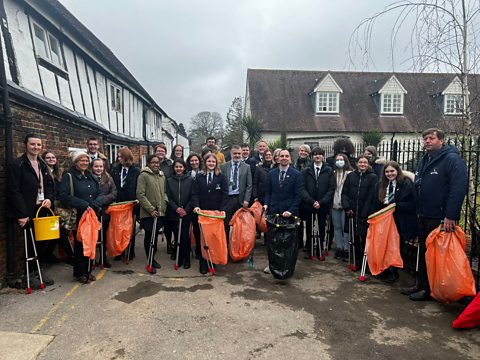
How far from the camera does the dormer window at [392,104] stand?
2328cm

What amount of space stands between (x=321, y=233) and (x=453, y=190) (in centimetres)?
253

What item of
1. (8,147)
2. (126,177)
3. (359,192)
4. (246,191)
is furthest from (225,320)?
(8,147)

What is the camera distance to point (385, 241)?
15.0 feet

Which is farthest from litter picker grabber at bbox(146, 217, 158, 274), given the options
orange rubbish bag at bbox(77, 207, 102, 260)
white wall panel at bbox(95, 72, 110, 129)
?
white wall panel at bbox(95, 72, 110, 129)

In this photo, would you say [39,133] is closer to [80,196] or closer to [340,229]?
[80,196]

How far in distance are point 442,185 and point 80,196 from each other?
4.69 m

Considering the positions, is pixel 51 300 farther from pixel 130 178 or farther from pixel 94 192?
pixel 130 178

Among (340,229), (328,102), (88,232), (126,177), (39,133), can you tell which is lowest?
(340,229)

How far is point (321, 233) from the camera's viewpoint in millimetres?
5902

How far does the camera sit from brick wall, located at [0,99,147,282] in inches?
166

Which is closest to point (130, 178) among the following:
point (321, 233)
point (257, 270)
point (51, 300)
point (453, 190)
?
point (51, 300)

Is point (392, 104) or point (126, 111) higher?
point (392, 104)

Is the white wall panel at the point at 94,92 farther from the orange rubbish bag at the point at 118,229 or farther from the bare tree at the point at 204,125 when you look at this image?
the bare tree at the point at 204,125

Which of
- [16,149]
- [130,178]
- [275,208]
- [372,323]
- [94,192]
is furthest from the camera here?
[130,178]
